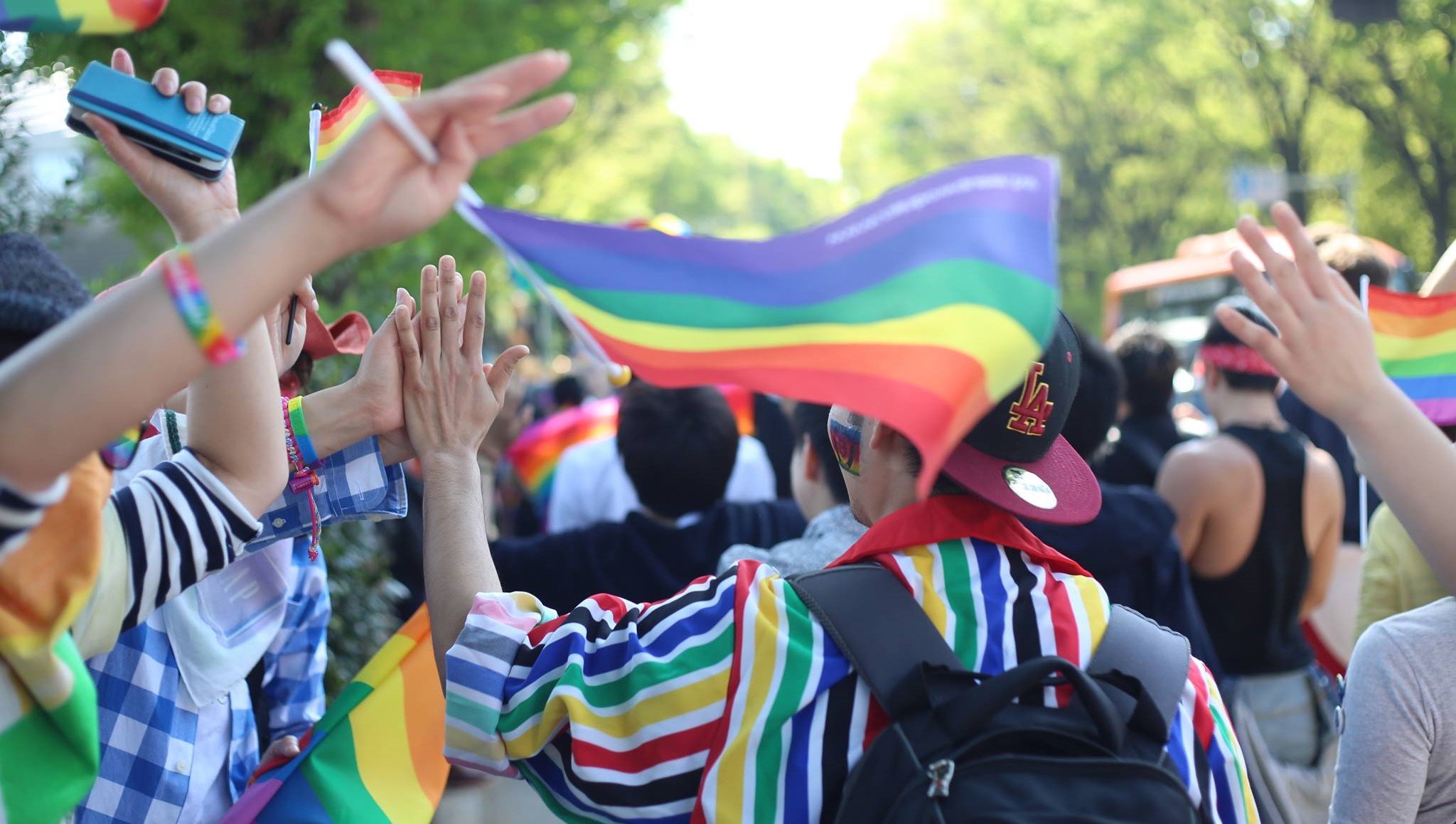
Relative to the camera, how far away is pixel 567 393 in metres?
8.57

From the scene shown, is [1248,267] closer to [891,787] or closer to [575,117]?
[891,787]

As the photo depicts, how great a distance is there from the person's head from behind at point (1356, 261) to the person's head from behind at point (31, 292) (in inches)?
140

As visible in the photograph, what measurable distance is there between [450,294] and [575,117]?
49.0ft

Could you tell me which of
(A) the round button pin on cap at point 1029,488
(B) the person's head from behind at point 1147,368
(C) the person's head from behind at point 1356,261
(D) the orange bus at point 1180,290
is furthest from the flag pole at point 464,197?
(D) the orange bus at point 1180,290

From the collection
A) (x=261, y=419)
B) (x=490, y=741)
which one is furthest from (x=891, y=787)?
(x=261, y=419)

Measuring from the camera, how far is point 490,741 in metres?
1.77

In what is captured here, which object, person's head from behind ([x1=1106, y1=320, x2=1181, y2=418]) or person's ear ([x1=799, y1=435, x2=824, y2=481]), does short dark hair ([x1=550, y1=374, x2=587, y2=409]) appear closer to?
person's head from behind ([x1=1106, y1=320, x2=1181, y2=418])

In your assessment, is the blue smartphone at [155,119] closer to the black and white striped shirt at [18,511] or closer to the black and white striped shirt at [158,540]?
the black and white striped shirt at [158,540]

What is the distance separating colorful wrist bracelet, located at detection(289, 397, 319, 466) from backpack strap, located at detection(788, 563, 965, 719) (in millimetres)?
806

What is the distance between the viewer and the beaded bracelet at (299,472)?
6.46 ft

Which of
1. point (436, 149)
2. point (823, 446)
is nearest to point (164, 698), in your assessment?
point (436, 149)

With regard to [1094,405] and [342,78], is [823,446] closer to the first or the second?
[1094,405]

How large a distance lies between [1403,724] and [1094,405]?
1.69 meters

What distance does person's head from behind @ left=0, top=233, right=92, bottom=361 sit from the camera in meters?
1.45
